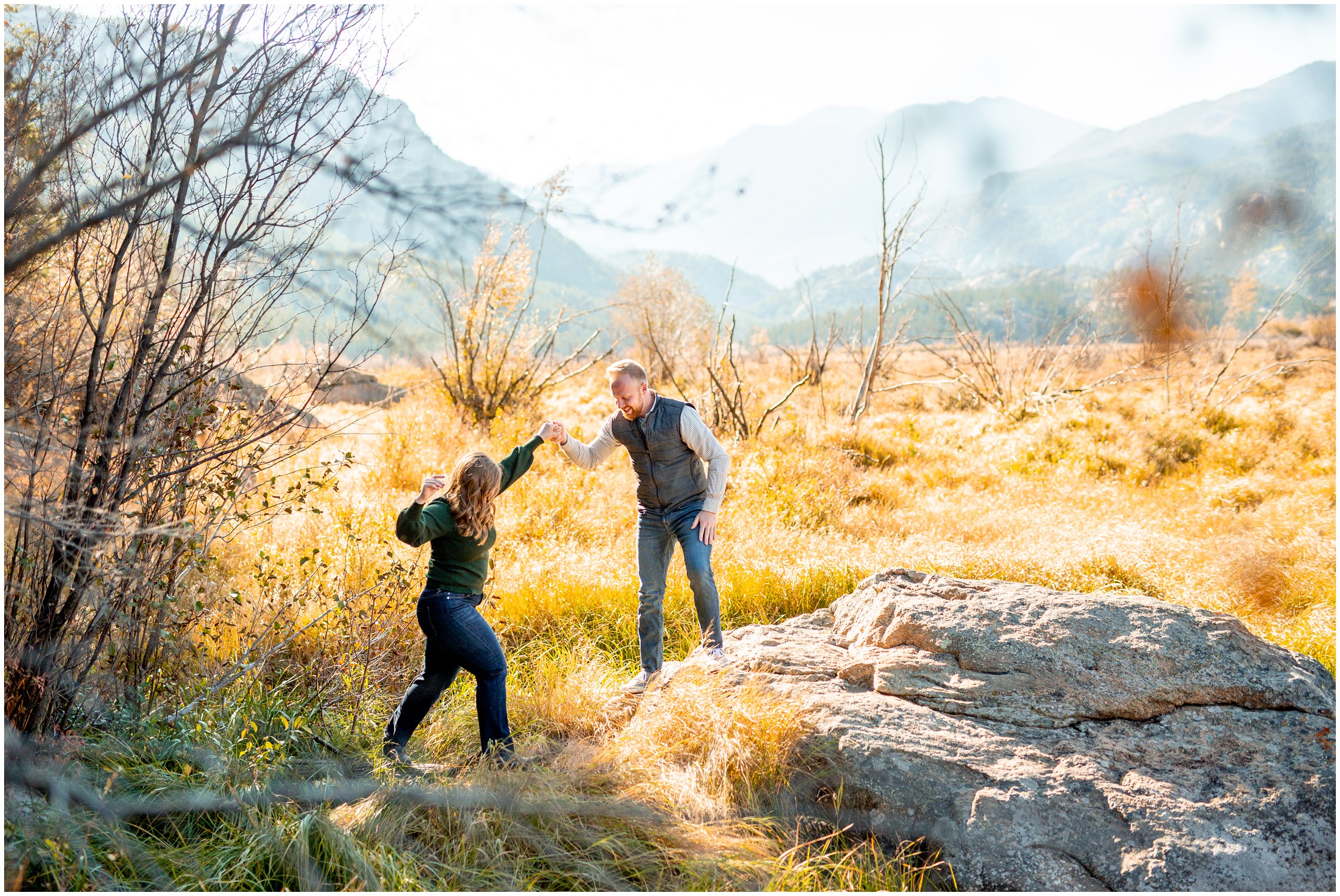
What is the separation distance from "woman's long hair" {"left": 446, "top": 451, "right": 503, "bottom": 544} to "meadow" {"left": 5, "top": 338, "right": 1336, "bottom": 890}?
0.49 m

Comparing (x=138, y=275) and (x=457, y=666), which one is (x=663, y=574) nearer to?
(x=457, y=666)

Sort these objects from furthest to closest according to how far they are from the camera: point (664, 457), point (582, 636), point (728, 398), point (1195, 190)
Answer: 1. point (1195, 190)
2. point (728, 398)
3. point (582, 636)
4. point (664, 457)

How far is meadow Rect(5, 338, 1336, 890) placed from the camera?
266cm

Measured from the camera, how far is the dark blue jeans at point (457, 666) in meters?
3.22

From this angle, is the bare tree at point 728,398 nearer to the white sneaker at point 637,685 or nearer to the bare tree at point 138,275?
the white sneaker at point 637,685

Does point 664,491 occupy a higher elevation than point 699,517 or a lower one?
higher

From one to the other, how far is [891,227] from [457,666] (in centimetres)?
1015

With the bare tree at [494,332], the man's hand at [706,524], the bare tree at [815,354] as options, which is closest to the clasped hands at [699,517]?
the man's hand at [706,524]

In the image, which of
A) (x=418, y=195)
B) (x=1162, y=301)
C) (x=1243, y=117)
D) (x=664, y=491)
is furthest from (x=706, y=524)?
(x=1243, y=117)

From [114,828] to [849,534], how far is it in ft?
19.3

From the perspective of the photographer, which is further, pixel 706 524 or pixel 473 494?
pixel 706 524

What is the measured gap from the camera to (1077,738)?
3209 mm

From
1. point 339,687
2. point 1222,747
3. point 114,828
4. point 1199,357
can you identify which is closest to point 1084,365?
point 1199,357

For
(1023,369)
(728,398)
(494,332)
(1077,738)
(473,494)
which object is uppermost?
(494,332)
